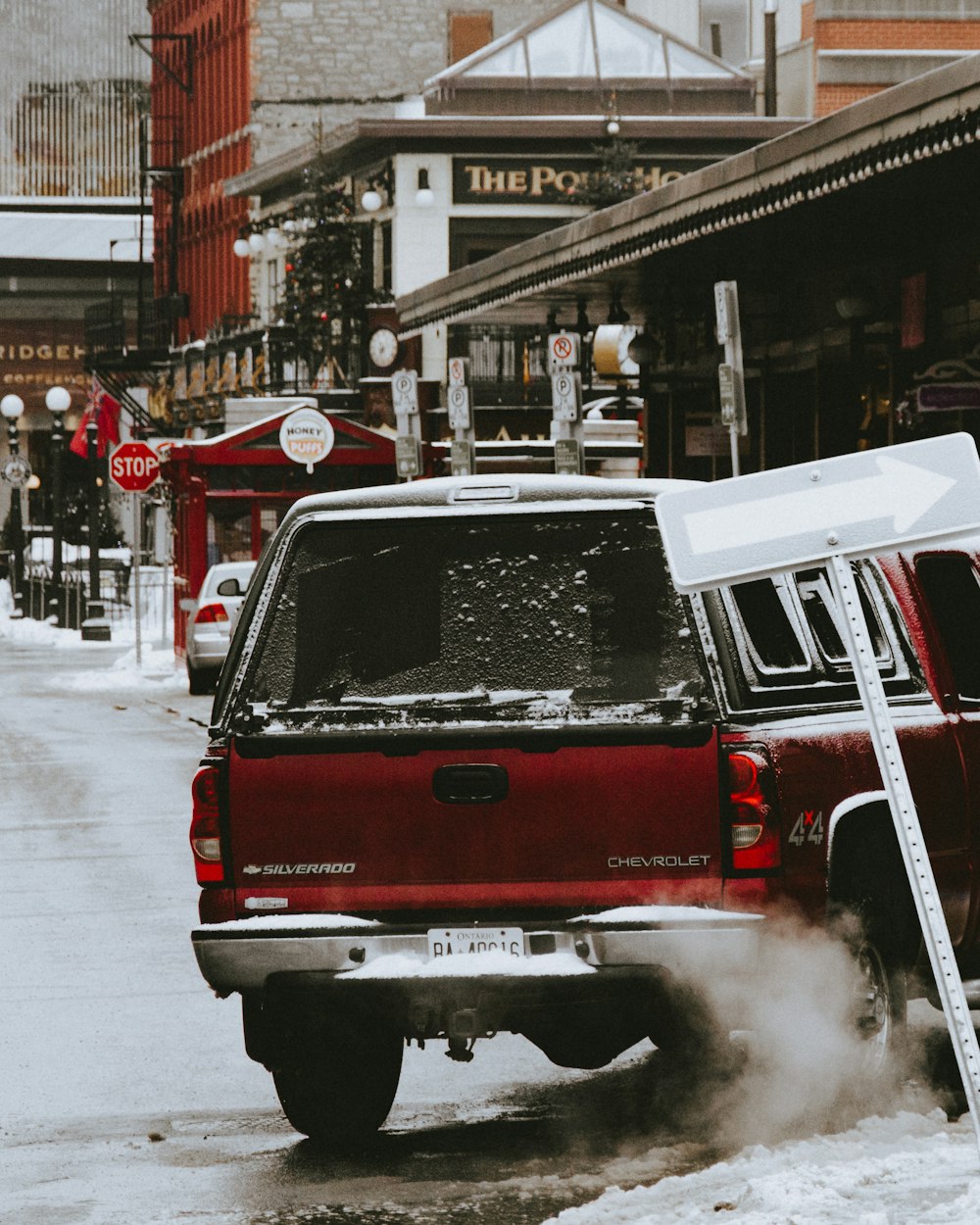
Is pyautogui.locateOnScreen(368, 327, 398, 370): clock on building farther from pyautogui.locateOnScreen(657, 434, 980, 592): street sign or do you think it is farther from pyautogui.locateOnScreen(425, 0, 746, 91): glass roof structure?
pyautogui.locateOnScreen(657, 434, 980, 592): street sign

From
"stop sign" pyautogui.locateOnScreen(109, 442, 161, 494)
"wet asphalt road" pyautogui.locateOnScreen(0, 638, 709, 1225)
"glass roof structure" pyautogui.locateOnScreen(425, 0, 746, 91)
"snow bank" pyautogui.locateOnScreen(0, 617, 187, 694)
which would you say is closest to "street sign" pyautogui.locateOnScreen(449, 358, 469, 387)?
"snow bank" pyautogui.locateOnScreen(0, 617, 187, 694)

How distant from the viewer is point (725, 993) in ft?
24.9

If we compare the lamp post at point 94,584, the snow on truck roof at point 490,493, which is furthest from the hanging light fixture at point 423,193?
the snow on truck roof at point 490,493

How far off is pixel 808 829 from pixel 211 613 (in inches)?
993

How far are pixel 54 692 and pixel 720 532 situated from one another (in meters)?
28.4

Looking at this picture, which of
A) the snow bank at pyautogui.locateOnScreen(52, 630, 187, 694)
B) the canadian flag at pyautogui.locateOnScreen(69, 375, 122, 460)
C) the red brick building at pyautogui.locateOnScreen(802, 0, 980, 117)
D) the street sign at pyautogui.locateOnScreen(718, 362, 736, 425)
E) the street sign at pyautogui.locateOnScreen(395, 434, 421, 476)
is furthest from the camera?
the canadian flag at pyautogui.locateOnScreen(69, 375, 122, 460)

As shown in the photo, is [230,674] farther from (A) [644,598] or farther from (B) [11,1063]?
(B) [11,1063]

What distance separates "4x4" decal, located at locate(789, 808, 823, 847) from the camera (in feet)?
25.5

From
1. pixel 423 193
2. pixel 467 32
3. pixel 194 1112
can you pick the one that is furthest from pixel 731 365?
pixel 467 32

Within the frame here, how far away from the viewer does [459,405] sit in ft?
99.4

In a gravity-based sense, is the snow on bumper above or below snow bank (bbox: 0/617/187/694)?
above

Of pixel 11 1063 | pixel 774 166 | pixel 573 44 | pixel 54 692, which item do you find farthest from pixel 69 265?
pixel 11 1063

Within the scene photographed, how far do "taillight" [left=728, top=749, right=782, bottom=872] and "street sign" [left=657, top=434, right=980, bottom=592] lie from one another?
128 cm

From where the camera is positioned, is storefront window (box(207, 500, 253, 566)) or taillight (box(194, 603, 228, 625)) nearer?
taillight (box(194, 603, 228, 625))
